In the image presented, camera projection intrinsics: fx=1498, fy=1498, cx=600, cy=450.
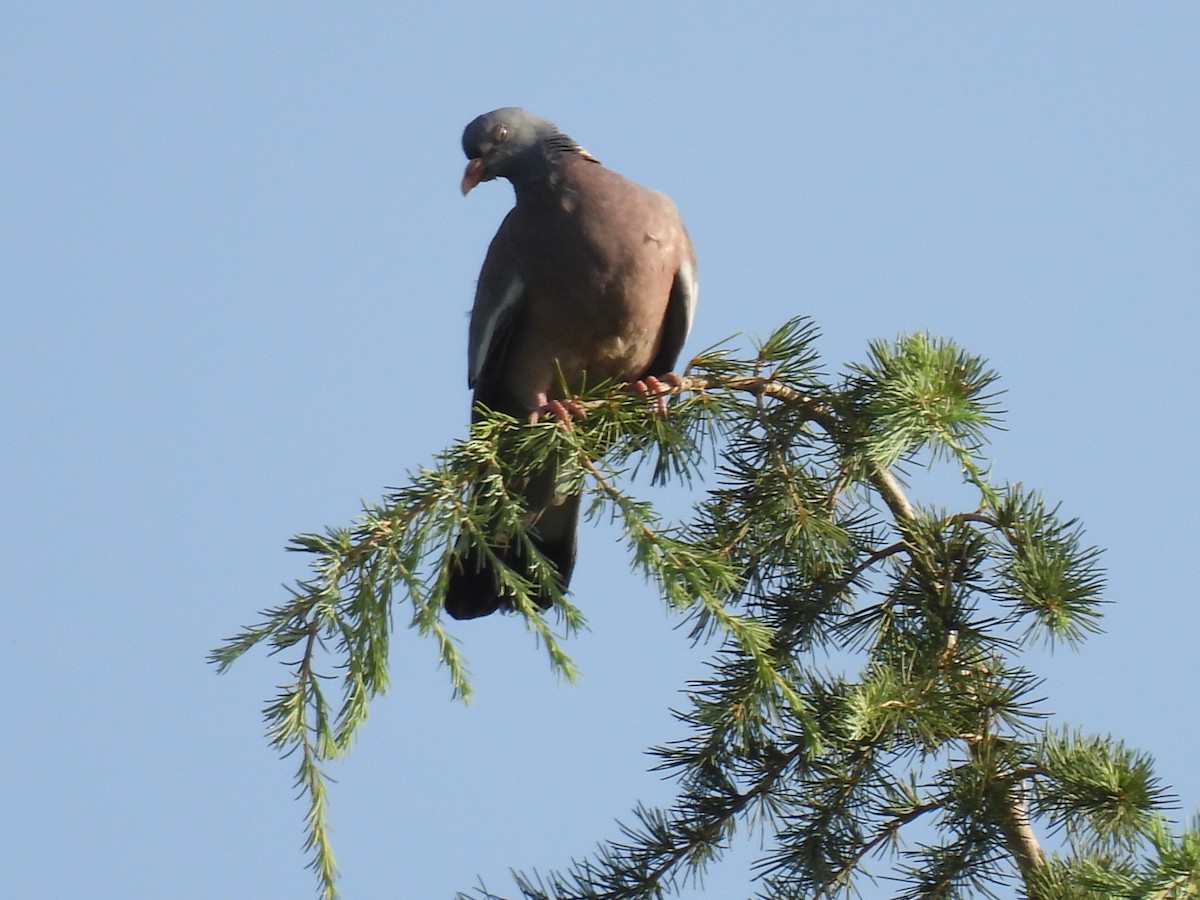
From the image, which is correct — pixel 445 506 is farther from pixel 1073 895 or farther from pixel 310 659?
pixel 1073 895

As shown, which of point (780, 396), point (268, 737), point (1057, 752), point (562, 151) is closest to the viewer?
point (268, 737)

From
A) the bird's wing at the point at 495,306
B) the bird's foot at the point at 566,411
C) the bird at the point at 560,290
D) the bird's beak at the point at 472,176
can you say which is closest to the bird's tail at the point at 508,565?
the bird at the point at 560,290

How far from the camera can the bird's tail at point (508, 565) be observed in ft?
14.4

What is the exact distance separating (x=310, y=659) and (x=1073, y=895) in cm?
147

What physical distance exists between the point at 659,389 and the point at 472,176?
146 cm

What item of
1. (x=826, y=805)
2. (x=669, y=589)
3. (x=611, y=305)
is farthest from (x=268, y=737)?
(x=611, y=305)

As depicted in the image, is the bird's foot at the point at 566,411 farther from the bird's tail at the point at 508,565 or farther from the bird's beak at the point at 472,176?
the bird's beak at the point at 472,176

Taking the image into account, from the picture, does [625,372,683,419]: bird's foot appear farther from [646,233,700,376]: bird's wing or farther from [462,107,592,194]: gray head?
[462,107,592,194]: gray head

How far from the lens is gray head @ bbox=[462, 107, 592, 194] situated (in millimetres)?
4770

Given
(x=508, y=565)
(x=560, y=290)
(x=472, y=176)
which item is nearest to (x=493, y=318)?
(x=560, y=290)

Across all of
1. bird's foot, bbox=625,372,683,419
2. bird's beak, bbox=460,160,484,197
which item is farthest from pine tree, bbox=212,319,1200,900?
bird's beak, bbox=460,160,484,197

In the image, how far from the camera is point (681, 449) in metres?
3.46

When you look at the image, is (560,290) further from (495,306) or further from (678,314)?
(678,314)

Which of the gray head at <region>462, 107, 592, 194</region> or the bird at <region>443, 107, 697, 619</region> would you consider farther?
the gray head at <region>462, 107, 592, 194</region>
